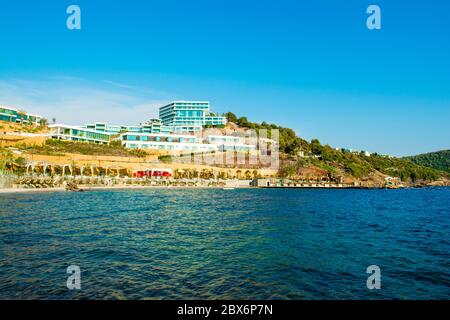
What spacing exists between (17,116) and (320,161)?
12519cm

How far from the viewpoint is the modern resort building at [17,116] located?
4407 inches

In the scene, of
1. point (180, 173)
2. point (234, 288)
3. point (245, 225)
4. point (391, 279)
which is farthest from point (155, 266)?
point (180, 173)

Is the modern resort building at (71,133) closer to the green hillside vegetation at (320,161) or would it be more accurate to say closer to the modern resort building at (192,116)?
the modern resort building at (192,116)

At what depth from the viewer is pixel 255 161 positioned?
134 meters

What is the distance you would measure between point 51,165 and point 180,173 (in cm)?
3855

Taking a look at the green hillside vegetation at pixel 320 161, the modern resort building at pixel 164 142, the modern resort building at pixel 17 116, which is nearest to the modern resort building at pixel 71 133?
the modern resort building at pixel 164 142

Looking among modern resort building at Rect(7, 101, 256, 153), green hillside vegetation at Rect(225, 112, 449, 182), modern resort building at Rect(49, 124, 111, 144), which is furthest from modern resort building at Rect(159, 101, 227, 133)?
modern resort building at Rect(49, 124, 111, 144)

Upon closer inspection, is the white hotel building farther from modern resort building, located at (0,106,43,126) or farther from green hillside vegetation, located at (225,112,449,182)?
green hillside vegetation, located at (225,112,449,182)

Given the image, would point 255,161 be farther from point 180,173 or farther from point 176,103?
point 176,103

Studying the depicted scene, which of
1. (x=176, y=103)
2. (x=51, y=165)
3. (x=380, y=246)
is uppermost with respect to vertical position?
(x=176, y=103)

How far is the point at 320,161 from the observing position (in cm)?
15250

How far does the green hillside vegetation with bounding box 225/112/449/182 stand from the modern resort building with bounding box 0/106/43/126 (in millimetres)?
89107

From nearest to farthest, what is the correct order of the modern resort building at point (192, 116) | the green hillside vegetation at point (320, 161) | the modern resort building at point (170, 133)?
the modern resort building at point (170, 133), the green hillside vegetation at point (320, 161), the modern resort building at point (192, 116)

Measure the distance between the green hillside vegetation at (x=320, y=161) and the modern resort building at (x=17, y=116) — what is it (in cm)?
8911
